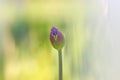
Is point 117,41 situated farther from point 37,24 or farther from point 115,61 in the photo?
point 37,24

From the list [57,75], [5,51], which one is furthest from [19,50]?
[57,75]

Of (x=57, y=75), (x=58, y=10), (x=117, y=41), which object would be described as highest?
(x=58, y=10)

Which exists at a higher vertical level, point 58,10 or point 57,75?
point 58,10

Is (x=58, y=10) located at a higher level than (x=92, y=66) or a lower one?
higher

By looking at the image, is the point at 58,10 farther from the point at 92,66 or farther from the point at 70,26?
the point at 92,66

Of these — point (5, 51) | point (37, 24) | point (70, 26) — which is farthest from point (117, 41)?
point (5, 51)
